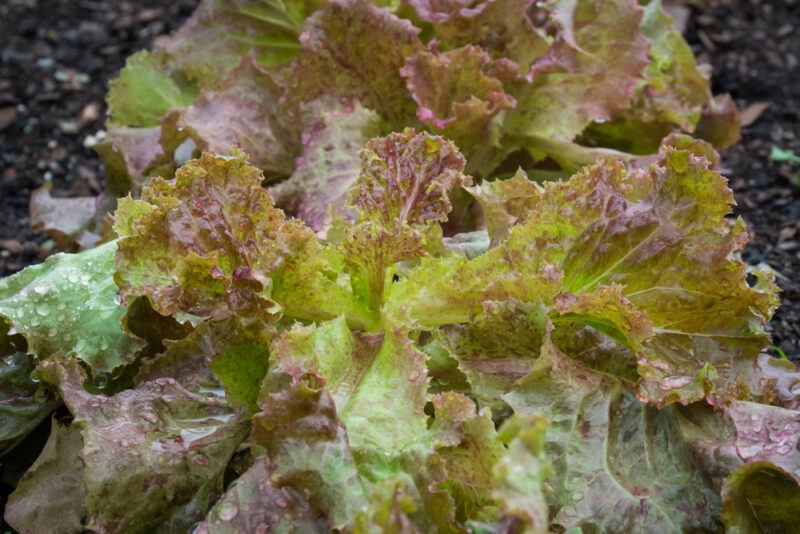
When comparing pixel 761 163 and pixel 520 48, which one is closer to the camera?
pixel 520 48

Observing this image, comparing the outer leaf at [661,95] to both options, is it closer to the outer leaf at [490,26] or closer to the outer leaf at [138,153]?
the outer leaf at [490,26]

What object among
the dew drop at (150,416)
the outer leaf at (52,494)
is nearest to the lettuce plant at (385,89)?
the dew drop at (150,416)

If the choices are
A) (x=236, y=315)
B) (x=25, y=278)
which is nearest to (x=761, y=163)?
(x=236, y=315)

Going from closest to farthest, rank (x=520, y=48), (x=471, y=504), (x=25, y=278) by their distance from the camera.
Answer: (x=471, y=504) < (x=25, y=278) < (x=520, y=48)

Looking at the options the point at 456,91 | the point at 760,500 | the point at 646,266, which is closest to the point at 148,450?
the point at 646,266

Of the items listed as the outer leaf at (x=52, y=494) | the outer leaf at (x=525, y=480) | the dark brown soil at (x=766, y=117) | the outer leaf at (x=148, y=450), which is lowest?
the dark brown soil at (x=766, y=117)

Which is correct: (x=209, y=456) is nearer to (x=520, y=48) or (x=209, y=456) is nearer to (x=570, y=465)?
(x=570, y=465)
